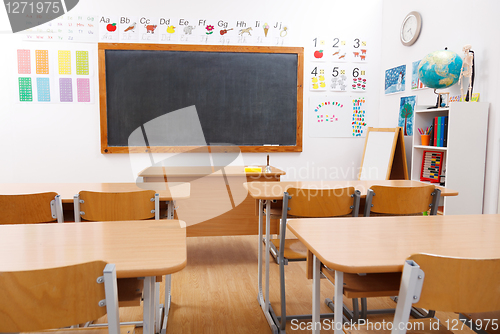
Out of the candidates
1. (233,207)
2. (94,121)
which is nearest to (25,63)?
(94,121)

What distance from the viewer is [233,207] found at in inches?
132

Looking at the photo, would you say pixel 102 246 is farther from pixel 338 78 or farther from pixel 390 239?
pixel 338 78

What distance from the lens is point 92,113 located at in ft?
14.6

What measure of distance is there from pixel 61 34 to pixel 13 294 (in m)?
4.15

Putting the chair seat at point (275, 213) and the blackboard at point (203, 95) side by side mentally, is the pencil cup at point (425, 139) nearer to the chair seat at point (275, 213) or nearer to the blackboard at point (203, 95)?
the blackboard at point (203, 95)

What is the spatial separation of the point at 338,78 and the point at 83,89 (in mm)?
3039

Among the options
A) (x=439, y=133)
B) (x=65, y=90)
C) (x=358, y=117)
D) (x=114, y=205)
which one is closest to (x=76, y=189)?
(x=114, y=205)

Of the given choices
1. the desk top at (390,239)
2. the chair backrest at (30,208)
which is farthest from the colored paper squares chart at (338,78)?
the chair backrest at (30,208)

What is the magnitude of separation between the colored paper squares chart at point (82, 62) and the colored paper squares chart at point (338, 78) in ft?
9.49

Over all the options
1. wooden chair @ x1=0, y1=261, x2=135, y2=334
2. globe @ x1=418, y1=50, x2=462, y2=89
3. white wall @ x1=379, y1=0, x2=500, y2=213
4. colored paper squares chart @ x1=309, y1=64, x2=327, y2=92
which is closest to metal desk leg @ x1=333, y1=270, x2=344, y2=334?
wooden chair @ x1=0, y1=261, x2=135, y2=334

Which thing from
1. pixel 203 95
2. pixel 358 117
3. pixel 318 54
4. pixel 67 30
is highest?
pixel 67 30

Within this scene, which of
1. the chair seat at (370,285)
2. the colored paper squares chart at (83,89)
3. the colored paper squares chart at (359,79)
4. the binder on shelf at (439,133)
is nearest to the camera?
the chair seat at (370,285)

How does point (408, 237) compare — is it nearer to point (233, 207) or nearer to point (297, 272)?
point (297, 272)

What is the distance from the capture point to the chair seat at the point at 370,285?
1420 mm
